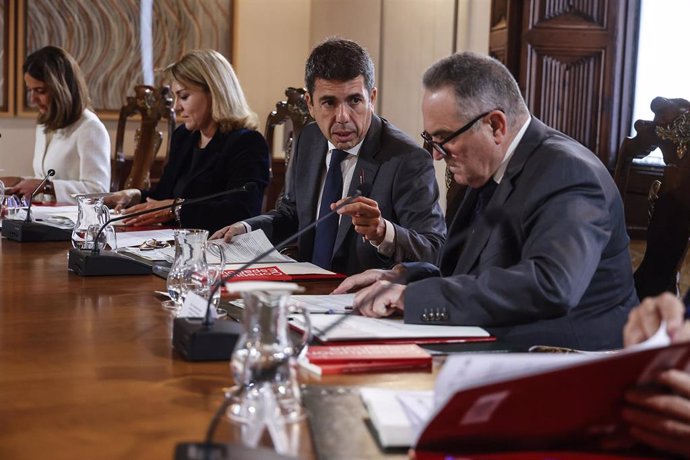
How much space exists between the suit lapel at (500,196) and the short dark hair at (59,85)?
3.28m

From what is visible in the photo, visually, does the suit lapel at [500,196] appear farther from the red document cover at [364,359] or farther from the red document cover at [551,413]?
the red document cover at [551,413]

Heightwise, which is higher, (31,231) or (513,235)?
(513,235)

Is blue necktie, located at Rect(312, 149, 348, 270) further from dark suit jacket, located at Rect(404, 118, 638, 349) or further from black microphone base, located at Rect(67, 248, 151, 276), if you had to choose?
dark suit jacket, located at Rect(404, 118, 638, 349)

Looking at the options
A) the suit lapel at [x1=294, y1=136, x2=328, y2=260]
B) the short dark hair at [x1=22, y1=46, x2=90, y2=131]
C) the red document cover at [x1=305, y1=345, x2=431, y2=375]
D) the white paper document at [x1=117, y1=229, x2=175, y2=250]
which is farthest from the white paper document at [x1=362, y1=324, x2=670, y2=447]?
the short dark hair at [x1=22, y1=46, x2=90, y2=131]

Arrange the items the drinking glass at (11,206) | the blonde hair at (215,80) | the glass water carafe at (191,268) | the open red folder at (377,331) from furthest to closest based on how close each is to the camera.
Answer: the blonde hair at (215,80) → the drinking glass at (11,206) → the glass water carafe at (191,268) → the open red folder at (377,331)

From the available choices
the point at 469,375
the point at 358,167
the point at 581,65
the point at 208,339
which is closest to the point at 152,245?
the point at 358,167

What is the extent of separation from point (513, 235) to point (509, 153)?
206mm

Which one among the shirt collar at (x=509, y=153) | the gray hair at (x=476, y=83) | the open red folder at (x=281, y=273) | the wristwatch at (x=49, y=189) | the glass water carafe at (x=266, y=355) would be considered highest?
the gray hair at (x=476, y=83)

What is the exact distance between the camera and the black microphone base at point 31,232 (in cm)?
322

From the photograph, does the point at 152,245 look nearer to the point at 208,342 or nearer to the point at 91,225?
the point at 91,225

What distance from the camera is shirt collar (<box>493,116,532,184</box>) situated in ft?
7.20

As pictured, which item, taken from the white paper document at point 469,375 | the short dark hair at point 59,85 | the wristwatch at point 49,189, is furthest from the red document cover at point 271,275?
the short dark hair at point 59,85

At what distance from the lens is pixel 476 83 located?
214 cm

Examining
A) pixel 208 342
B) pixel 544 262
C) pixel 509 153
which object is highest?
pixel 509 153
